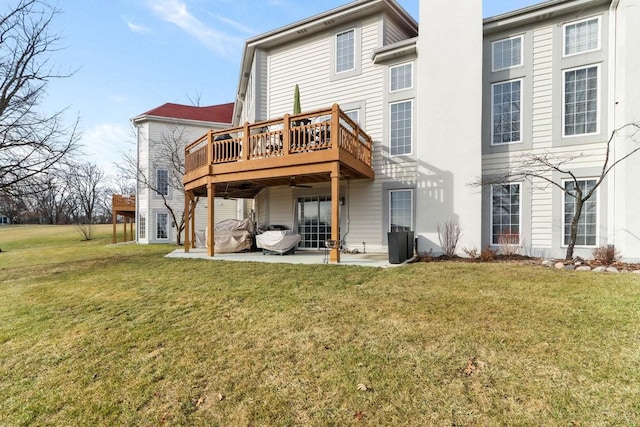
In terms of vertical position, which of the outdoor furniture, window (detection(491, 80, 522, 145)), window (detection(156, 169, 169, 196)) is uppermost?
window (detection(491, 80, 522, 145))

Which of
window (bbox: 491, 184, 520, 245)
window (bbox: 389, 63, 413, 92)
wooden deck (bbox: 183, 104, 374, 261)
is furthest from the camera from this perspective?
window (bbox: 389, 63, 413, 92)

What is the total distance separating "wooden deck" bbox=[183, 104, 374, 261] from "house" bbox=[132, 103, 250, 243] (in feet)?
33.6

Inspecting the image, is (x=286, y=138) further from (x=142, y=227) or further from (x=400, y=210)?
(x=142, y=227)

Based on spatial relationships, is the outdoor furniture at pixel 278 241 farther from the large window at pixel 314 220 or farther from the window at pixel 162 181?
the window at pixel 162 181

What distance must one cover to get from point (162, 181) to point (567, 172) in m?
20.7

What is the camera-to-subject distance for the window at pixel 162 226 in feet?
67.4

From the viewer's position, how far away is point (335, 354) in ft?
10.8

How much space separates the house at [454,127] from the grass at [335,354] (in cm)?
318

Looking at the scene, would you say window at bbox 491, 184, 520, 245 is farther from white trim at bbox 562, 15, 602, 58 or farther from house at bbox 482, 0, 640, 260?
white trim at bbox 562, 15, 602, 58

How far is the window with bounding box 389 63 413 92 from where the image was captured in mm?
10258

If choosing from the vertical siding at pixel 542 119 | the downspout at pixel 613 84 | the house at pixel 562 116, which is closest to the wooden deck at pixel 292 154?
the house at pixel 562 116

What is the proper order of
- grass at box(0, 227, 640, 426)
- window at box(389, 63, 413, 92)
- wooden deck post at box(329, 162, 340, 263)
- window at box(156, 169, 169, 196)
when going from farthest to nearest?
window at box(156, 169, 169, 196) → window at box(389, 63, 413, 92) → wooden deck post at box(329, 162, 340, 263) → grass at box(0, 227, 640, 426)

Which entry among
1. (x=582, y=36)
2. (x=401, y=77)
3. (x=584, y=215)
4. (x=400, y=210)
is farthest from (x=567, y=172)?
(x=401, y=77)

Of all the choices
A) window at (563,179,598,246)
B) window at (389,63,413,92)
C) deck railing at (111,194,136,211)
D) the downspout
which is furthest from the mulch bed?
deck railing at (111,194,136,211)
